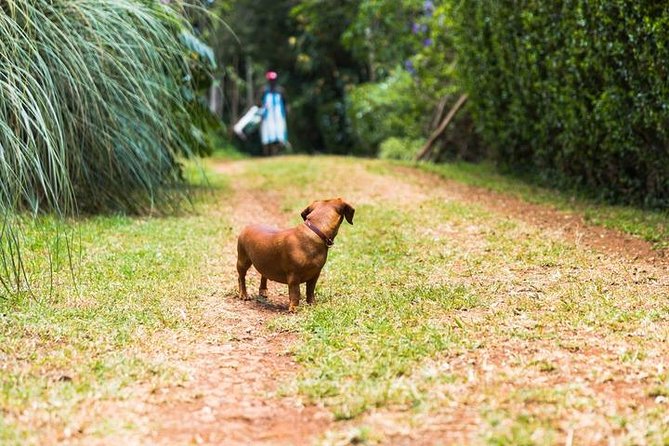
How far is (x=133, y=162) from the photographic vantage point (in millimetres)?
7535

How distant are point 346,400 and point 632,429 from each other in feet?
3.57

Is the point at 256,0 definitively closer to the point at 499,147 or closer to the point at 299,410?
the point at 499,147

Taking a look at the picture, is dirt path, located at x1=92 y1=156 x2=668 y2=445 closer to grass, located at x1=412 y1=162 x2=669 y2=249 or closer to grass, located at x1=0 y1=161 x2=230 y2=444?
grass, located at x1=0 y1=161 x2=230 y2=444

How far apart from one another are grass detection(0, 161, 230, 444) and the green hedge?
4.27 metres

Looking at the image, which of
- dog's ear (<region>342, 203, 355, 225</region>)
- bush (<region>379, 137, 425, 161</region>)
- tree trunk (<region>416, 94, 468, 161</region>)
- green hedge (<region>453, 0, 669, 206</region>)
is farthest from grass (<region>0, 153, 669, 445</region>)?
bush (<region>379, 137, 425, 161</region>)

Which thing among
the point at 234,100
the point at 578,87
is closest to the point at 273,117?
the point at 578,87

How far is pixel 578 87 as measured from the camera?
29.5ft

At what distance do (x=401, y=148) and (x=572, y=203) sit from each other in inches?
289

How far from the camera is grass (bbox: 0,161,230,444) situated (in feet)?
10.5

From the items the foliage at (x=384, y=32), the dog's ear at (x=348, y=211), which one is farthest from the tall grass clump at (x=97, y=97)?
the foliage at (x=384, y=32)

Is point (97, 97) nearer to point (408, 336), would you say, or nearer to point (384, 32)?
point (408, 336)

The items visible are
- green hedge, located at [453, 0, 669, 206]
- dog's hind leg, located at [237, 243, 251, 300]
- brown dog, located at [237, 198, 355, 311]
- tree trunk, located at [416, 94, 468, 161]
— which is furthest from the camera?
tree trunk, located at [416, 94, 468, 161]

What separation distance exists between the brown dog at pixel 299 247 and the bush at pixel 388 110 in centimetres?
1134

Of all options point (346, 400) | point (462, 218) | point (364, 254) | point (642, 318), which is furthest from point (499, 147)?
point (346, 400)
